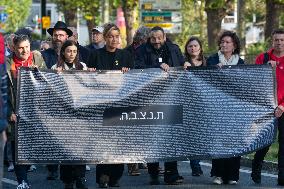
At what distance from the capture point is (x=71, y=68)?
492 inches

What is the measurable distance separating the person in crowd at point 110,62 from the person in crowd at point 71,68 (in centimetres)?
20

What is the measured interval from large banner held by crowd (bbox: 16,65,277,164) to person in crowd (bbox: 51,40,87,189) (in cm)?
52

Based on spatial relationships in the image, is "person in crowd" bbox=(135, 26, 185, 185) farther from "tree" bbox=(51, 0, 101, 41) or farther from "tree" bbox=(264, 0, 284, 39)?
"tree" bbox=(51, 0, 101, 41)

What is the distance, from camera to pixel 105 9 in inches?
1886

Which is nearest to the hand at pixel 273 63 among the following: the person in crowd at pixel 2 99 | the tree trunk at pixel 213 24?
the person in crowd at pixel 2 99

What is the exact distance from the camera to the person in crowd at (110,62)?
1264cm

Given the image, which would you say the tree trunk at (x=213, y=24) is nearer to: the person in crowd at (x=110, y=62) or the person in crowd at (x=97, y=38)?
the person in crowd at (x=97, y=38)

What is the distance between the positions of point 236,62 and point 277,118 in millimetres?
857

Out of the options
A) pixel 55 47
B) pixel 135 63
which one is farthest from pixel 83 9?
pixel 135 63

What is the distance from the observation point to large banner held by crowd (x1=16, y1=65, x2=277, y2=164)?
11.8m

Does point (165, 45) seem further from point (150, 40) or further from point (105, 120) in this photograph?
point (105, 120)

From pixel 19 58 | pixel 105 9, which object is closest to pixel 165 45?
pixel 19 58

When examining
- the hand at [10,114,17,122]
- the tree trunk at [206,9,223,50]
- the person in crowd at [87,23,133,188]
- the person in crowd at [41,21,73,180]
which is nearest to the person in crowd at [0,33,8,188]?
the hand at [10,114,17,122]

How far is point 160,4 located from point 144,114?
3404cm
